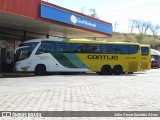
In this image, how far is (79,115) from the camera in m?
8.92

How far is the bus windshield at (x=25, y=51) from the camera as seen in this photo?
87.2ft

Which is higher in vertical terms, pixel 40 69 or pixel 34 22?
pixel 34 22

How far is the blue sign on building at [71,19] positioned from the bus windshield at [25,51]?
2600 mm

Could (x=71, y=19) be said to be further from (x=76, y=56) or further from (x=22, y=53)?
(x=22, y=53)

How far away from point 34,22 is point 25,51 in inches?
90.5

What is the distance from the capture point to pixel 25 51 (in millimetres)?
26734

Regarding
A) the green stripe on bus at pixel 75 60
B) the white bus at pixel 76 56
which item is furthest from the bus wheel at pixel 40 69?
the green stripe on bus at pixel 75 60

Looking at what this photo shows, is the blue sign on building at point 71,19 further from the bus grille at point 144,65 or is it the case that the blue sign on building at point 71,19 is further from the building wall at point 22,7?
the bus grille at point 144,65

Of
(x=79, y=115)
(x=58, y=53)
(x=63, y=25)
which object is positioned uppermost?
(x=63, y=25)

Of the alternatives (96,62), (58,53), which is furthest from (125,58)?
(58,53)

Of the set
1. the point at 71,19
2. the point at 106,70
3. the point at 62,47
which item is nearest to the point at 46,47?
the point at 62,47

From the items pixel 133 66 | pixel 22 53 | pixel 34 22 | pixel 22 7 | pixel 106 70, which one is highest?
pixel 22 7

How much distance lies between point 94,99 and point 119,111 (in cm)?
258

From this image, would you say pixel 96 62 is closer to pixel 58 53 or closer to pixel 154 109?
pixel 58 53
